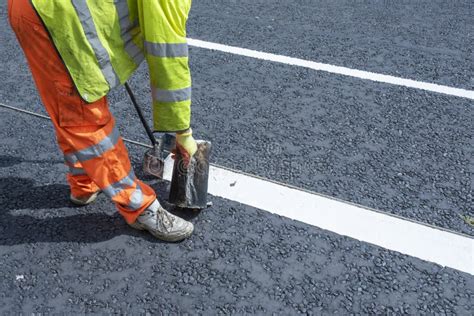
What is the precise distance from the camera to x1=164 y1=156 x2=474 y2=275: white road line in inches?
94.4

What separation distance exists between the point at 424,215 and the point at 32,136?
102 inches

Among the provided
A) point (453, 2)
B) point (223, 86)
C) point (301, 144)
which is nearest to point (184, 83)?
point (301, 144)

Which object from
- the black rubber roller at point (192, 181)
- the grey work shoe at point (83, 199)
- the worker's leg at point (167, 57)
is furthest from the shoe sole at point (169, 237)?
the worker's leg at point (167, 57)

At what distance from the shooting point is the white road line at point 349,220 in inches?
94.4

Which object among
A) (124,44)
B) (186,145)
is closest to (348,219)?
(186,145)

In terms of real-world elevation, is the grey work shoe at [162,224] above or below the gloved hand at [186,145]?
below

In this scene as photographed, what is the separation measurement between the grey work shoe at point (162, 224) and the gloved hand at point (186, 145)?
29 cm

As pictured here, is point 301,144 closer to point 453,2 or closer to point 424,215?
point 424,215

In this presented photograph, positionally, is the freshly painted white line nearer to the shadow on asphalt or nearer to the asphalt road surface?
the asphalt road surface

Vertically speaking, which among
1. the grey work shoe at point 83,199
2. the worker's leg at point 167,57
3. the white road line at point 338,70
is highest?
the worker's leg at point 167,57

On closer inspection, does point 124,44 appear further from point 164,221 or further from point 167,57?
point 164,221

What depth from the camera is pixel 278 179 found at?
2867mm

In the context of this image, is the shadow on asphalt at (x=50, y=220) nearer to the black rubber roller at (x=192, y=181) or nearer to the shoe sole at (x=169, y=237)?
the shoe sole at (x=169, y=237)

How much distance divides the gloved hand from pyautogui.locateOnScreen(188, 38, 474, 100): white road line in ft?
6.80
